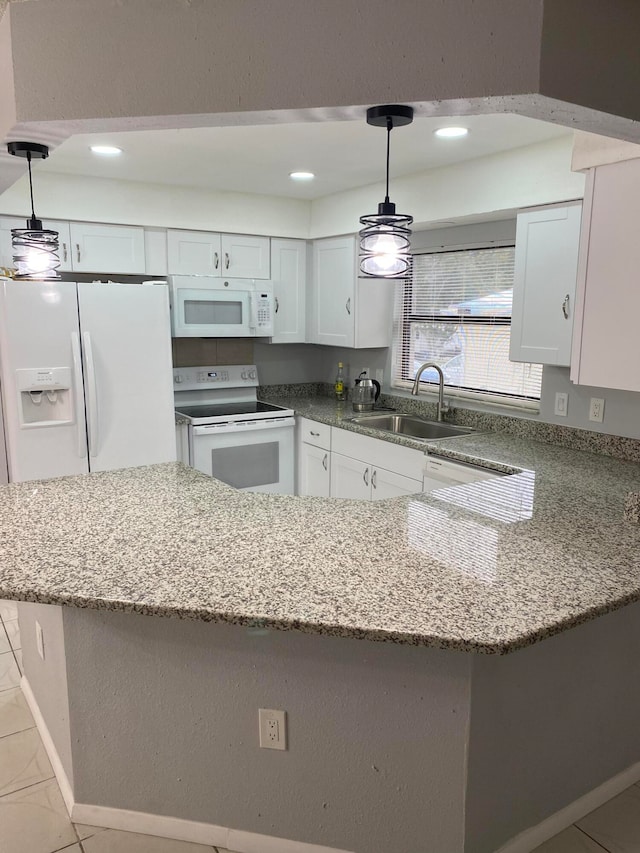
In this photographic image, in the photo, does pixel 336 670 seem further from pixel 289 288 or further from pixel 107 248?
pixel 289 288

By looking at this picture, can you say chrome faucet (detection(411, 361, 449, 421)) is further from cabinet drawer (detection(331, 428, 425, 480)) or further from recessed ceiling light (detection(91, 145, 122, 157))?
recessed ceiling light (detection(91, 145, 122, 157))

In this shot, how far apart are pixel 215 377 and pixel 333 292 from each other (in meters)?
1.08

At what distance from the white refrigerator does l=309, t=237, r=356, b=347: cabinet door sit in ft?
4.08

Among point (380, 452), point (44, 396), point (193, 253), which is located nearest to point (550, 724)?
point (380, 452)

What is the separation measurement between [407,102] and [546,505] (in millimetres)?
1392

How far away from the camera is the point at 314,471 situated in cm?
436

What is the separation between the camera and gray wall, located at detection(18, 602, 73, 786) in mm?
1870

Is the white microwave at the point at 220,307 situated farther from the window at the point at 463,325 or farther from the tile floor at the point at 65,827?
the tile floor at the point at 65,827

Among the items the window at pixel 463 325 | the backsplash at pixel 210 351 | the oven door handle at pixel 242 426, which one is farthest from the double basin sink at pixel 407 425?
the backsplash at pixel 210 351

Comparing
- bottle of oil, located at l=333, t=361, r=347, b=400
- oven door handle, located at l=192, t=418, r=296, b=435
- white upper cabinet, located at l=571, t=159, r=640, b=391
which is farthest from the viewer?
bottle of oil, located at l=333, t=361, r=347, b=400

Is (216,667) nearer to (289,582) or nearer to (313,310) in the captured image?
(289,582)

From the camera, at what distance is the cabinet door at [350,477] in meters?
3.82

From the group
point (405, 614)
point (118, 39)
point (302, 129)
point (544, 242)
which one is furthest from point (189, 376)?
point (405, 614)

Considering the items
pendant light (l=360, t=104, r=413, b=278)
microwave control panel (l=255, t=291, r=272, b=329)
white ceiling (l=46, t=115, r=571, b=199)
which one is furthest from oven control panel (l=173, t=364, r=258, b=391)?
pendant light (l=360, t=104, r=413, b=278)
